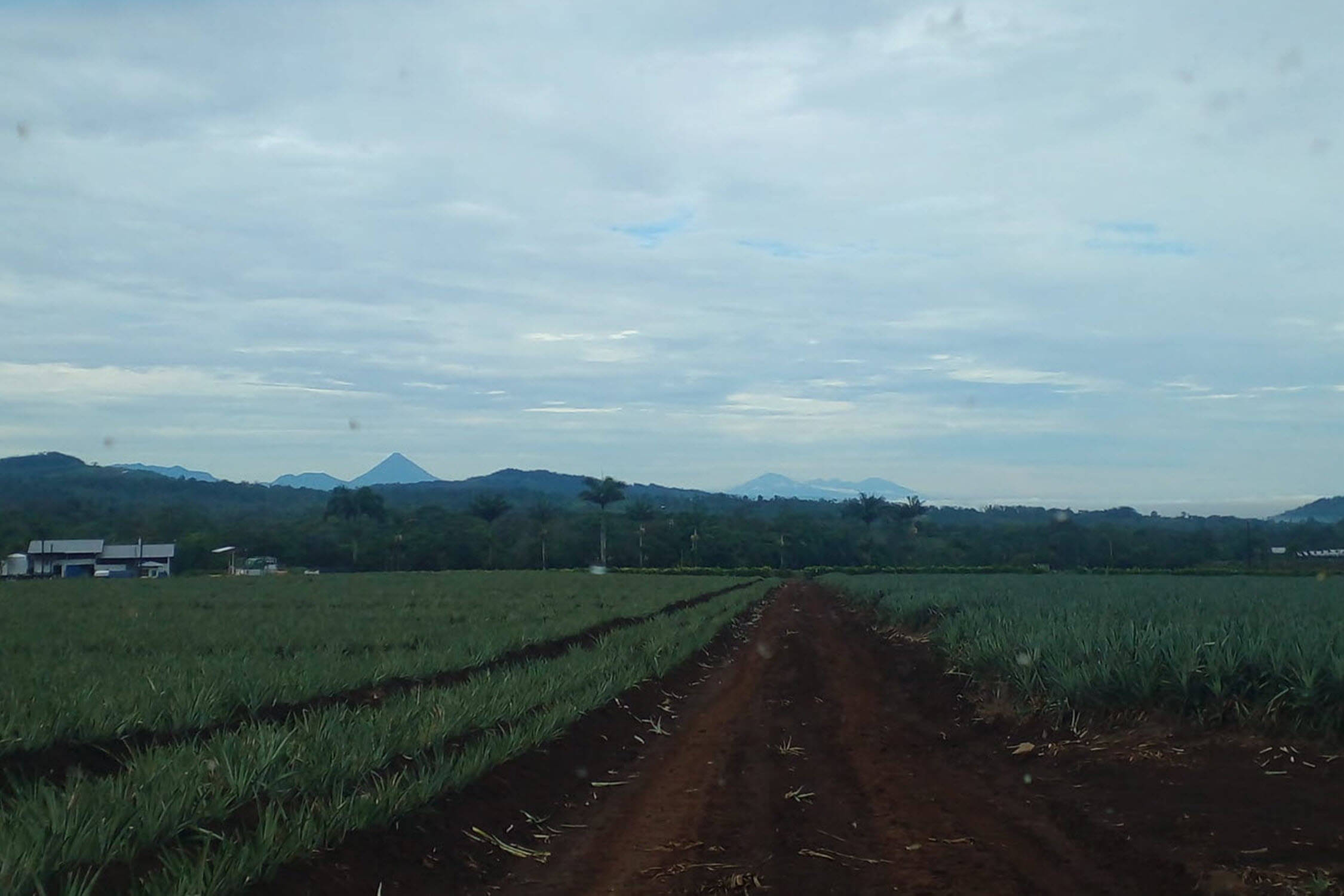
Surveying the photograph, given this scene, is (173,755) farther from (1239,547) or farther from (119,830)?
(1239,547)

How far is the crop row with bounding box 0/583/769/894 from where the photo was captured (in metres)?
5.32

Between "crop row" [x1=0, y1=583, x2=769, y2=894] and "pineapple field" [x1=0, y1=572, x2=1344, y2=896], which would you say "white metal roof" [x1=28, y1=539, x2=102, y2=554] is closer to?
"pineapple field" [x1=0, y1=572, x2=1344, y2=896]

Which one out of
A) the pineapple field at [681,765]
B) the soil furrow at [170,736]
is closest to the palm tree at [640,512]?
the pineapple field at [681,765]

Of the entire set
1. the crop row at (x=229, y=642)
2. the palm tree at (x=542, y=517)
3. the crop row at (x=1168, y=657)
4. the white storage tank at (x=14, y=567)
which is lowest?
the white storage tank at (x=14, y=567)

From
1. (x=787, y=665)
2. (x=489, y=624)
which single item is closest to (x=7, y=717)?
(x=787, y=665)

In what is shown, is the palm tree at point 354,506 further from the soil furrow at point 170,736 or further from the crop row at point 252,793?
the crop row at point 252,793

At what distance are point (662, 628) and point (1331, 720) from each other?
53.8 feet

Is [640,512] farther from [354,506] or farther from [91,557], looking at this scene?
[91,557]

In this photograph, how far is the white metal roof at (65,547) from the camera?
91.6 m

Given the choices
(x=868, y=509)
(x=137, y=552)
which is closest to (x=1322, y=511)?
(x=868, y=509)

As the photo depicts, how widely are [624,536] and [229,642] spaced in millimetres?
83047

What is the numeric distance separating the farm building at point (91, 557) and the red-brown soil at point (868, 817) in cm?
8780

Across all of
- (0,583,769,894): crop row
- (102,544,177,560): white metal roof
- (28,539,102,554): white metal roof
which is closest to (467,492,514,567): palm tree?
(102,544,177,560): white metal roof

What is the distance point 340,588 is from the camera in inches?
1780
